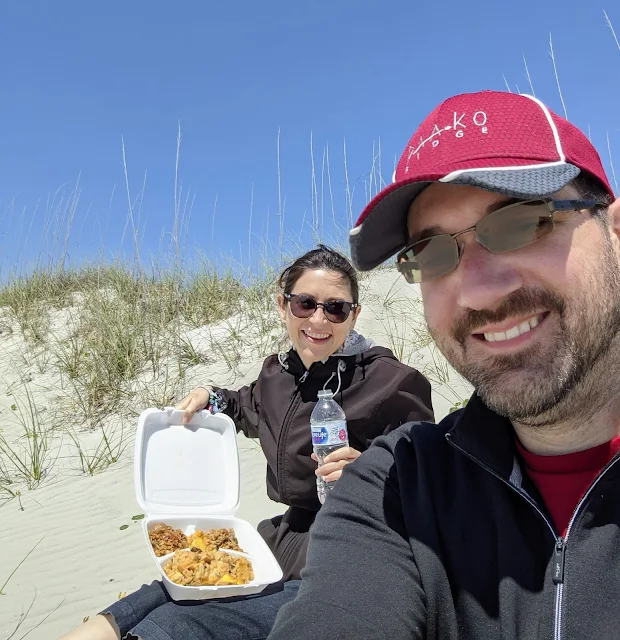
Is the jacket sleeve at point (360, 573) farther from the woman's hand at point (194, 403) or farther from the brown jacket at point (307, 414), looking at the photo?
the woman's hand at point (194, 403)

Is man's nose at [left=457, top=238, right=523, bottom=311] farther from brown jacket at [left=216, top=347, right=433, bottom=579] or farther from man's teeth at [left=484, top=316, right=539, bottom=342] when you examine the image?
brown jacket at [left=216, top=347, right=433, bottom=579]

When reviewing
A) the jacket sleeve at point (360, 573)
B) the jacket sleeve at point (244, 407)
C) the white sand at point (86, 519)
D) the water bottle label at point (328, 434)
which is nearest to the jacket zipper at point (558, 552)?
the jacket sleeve at point (360, 573)

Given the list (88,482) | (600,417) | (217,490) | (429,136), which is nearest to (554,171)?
(429,136)

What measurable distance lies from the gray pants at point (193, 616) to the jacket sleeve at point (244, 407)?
3.38 feet

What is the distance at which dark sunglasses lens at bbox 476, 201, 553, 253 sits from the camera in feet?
4.00

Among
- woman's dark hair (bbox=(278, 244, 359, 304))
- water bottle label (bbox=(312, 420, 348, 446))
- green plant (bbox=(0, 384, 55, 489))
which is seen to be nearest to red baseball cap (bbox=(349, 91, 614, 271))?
water bottle label (bbox=(312, 420, 348, 446))

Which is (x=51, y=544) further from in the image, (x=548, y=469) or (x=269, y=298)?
(x=269, y=298)

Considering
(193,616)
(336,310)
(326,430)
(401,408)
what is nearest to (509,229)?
(326,430)

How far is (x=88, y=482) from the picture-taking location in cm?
493

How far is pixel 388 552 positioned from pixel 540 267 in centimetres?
75

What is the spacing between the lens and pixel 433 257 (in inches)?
54.6

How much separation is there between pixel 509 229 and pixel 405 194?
29cm

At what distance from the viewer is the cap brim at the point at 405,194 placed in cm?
116

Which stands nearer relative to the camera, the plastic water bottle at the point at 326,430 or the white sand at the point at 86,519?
the plastic water bottle at the point at 326,430
